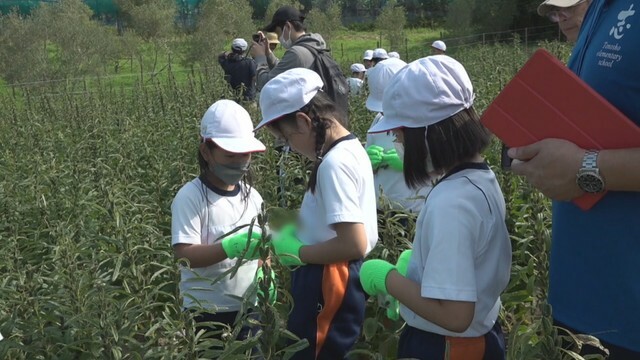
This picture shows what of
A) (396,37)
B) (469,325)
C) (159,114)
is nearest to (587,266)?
(469,325)

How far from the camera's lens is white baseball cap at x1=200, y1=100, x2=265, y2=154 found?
3.00m

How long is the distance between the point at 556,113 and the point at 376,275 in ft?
2.49

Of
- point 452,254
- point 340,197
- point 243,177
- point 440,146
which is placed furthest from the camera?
point 243,177

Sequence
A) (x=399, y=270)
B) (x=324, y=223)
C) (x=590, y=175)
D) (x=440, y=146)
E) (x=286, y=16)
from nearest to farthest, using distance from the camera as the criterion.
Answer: (x=590, y=175) < (x=440, y=146) < (x=399, y=270) < (x=324, y=223) < (x=286, y=16)

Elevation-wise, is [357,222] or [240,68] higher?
[357,222]

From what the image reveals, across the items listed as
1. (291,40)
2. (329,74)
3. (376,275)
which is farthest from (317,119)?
(291,40)

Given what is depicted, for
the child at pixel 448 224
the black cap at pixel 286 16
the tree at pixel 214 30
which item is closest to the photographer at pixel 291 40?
the black cap at pixel 286 16

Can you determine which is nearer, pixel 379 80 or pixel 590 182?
pixel 590 182

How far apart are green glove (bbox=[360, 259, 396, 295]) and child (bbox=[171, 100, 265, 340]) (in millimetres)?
613

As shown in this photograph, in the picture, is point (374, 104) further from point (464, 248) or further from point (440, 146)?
point (464, 248)

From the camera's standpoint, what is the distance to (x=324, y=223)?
266 cm

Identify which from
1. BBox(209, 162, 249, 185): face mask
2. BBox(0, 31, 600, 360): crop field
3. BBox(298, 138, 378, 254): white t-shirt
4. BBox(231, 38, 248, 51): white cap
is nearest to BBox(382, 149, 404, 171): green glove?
BBox(0, 31, 600, 360): crop field

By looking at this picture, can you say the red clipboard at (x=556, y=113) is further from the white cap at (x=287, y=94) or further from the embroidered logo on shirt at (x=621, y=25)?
the white cap at (x=287, y=94)

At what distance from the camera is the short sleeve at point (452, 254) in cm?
190
